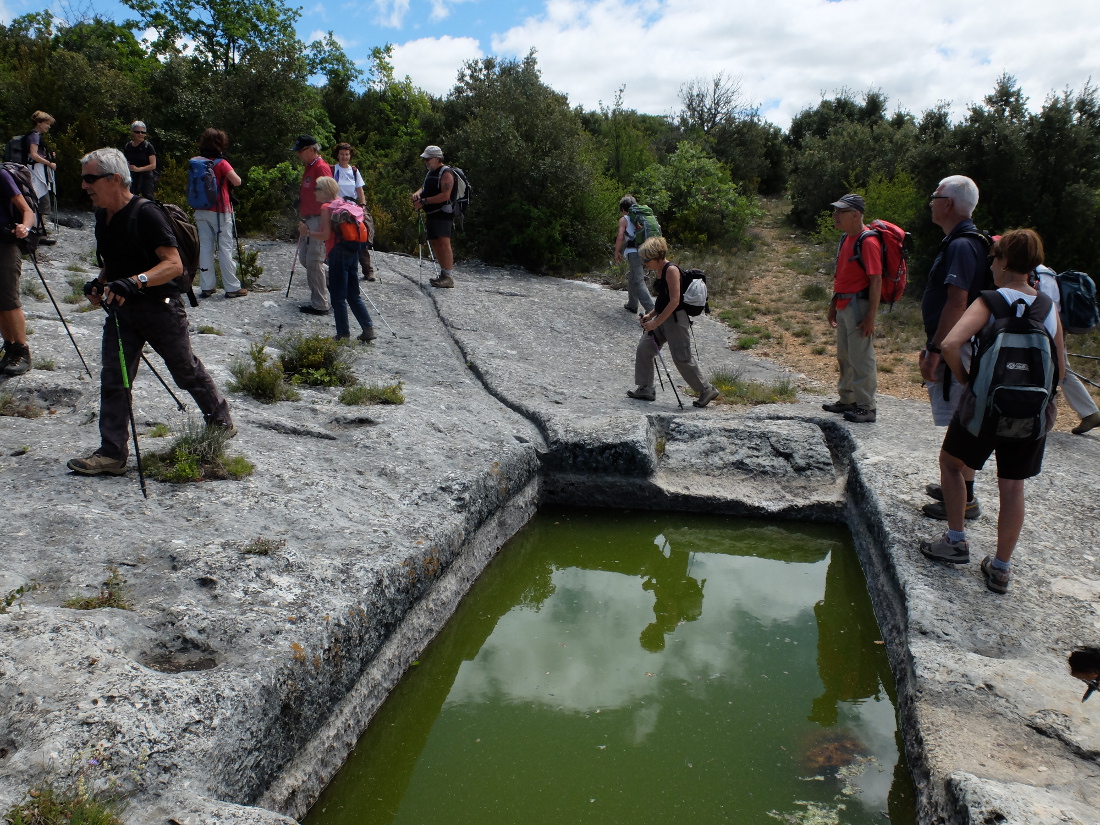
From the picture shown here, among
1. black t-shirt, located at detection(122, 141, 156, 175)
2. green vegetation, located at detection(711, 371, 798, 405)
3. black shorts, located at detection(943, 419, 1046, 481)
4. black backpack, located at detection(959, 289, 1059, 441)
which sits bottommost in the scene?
green vegetation, located at detection(711, 371, 798, 405)

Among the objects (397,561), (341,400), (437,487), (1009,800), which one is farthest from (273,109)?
(1009,800)

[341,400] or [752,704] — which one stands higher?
[341,400]

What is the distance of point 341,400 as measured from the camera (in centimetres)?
671

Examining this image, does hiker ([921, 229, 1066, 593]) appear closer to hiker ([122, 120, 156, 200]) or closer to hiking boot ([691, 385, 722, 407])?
hiking boot ([691, 385, 722, 407])

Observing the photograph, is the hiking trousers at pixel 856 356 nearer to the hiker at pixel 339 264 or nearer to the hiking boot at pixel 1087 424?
the hiking boot at pixel 1087 424

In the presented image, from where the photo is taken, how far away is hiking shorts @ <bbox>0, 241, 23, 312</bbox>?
605 cm

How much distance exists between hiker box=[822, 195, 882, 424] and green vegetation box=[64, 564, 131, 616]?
5598 mm

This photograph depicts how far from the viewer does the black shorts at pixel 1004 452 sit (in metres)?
3.91

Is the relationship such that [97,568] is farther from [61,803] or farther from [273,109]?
[273,109]

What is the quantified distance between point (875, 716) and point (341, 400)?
4.70 metres

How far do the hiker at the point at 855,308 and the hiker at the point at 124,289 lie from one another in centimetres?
494

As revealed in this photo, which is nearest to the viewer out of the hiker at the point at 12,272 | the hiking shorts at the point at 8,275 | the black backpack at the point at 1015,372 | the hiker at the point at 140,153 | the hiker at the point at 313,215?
the black backpack at the point at 1015,372

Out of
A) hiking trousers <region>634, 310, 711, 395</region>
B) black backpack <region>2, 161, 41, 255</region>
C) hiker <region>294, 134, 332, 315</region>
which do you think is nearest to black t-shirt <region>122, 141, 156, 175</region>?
hiker <region>294, 134, 332, 315</region>

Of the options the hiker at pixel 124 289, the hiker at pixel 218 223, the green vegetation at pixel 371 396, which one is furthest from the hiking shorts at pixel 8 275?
the green vegetation at pixel 371 396
